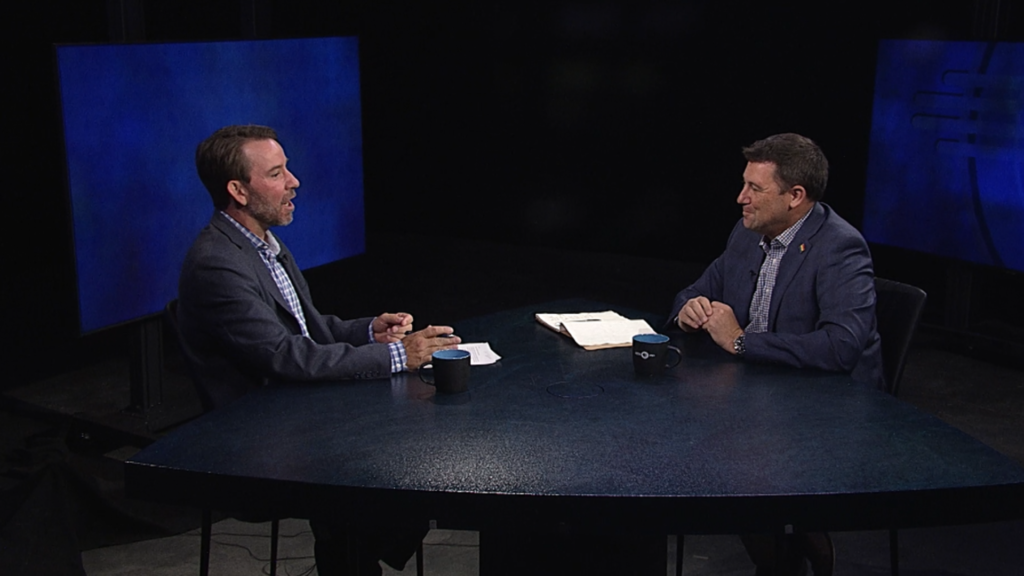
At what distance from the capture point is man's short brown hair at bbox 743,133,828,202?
303 centimetres

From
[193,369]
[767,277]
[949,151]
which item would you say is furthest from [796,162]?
[949,151]

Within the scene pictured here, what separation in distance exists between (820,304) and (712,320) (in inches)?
11.0

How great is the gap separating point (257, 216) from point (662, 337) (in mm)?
1124

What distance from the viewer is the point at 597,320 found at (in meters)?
3.11

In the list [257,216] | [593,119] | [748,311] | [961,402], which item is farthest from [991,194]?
[257,216]

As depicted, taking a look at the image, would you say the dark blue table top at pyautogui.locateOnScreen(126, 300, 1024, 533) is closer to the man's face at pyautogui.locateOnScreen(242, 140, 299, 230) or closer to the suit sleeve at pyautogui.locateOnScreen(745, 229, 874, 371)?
the suit sleeve at pyautogui.locateOnScreen(745, 229, 874, 371)

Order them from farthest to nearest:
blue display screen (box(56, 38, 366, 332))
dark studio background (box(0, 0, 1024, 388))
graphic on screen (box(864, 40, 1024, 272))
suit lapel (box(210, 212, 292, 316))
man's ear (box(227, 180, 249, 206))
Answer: dark studio background (box(0, 0, 1024, 388)), graphic on screen (box(864, 40, 1024, 272)), blue display screen (box(56, 38, 366, 332)), man's ear (box(227, 180, 249, 206)), suit lapel (box(210, 212, 292, 316))

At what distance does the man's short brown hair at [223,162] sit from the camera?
2906mm

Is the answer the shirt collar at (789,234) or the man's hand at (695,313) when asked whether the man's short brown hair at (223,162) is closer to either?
the man's hand at (695,313)

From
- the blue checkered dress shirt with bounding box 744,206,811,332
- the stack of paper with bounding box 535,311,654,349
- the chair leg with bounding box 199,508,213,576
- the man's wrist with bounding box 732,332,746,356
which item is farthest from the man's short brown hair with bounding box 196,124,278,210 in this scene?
the blue checkered dress shirt with bounding box 744,206,811,332

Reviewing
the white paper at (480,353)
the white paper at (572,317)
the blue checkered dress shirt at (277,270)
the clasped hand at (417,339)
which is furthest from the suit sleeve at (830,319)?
the blue checkered dress shirt at (277,270)

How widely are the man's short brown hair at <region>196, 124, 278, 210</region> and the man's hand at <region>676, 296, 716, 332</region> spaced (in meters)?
1.22

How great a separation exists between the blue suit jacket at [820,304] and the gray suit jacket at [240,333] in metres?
1.00

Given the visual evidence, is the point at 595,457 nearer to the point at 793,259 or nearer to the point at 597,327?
the point at 597,327
